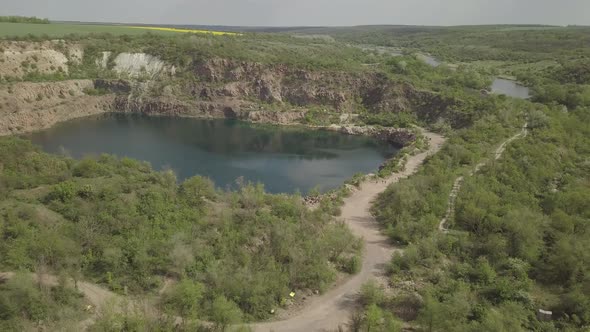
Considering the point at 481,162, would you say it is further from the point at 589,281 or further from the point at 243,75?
the point at 243,75

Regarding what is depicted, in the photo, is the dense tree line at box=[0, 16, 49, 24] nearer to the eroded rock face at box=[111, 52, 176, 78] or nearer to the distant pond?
the eroded rock face at box=[111, 52, 176, 78]

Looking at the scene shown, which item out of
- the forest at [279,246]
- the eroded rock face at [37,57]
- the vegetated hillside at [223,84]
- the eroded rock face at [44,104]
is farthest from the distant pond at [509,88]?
the eroded rock face at [37,57]

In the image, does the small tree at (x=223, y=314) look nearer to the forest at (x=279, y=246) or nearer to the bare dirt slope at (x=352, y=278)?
the forest at (x=279, y=246)

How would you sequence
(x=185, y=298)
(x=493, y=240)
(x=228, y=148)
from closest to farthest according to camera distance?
(x=185, y=298)
(x=493, y=240)
(x=228, y=148)

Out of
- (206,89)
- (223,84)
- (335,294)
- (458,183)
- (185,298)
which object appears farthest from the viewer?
(223,84)

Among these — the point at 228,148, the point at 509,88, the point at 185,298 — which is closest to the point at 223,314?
the point at 185,298

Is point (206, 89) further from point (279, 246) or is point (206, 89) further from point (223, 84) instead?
point (279, 246)

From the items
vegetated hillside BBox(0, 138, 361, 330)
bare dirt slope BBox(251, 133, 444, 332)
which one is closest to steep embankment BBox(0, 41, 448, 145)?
bare dirt slope BBox(251, 133, 444, 332)
